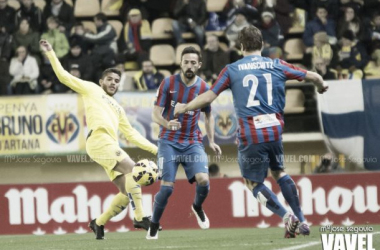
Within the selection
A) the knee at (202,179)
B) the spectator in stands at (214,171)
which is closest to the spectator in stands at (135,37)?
the spectator in stands at (214,171)

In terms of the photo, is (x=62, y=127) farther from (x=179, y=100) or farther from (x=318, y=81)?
(x=318, y=81)

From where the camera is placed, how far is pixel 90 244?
34.3 ft

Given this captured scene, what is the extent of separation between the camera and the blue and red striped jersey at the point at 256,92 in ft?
29.7

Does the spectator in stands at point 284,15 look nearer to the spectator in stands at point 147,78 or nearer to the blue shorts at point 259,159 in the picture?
the spectator in stands at point 147,78

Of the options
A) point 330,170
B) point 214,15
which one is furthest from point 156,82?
point 330,170

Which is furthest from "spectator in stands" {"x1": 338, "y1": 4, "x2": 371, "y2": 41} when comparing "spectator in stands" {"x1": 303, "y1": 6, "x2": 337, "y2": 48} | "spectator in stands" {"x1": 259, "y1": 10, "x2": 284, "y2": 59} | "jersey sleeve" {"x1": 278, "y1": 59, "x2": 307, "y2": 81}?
"jersey sleeve" {"x1": 278, "y1": 59, "x2": 307, "y2": 81}

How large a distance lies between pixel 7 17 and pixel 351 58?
6.44 m

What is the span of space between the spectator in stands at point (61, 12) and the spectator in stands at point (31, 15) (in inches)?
5.4

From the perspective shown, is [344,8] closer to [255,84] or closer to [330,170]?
[330,170]

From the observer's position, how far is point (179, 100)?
10.8 meters

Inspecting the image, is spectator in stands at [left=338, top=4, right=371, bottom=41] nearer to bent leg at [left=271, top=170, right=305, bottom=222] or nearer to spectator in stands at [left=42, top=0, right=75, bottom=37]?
spectator in stands at [left=42, top=0, right=75, bottom=37]

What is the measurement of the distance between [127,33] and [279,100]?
28.9 ft

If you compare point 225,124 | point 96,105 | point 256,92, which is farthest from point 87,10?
point 256,92

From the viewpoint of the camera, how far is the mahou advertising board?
1391 cm
